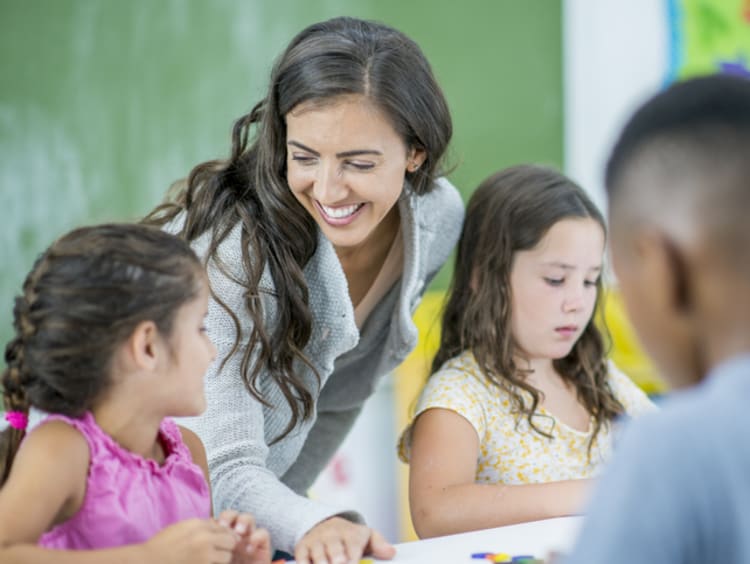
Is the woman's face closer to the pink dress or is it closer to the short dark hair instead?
the pink dress

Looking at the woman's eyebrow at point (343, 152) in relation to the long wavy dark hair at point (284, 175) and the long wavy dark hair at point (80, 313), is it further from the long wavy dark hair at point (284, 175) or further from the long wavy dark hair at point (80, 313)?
the long wavy dark hair at point (80, 313)

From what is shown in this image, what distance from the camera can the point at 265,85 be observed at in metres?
2.33

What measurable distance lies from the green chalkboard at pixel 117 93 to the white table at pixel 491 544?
4.41ft

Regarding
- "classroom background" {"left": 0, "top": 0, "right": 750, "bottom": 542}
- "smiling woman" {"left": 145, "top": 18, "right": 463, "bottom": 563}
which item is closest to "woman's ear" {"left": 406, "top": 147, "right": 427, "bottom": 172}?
"smiling woman" {"left": 145, "top": 18, "right": 463, "bottom": 563}

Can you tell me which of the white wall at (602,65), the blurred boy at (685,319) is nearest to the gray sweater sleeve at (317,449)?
the blurred boy at (685,319)

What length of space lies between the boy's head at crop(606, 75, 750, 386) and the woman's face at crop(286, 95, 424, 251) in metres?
0.75

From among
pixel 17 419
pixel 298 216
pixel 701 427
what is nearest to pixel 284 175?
pixel 298 216

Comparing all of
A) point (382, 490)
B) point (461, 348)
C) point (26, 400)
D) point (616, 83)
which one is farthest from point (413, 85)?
point (616, 83)

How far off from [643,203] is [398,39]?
90cm

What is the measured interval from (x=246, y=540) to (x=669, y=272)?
23.4 inches

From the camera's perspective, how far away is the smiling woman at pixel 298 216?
1.43 meters

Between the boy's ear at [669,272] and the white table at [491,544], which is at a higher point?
the boy's ear at [669,272]

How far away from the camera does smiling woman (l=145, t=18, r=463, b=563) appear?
4.68ft

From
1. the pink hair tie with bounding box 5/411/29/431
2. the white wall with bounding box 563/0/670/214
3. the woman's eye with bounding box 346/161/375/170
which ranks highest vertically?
the white wall with bounding box 563/0/670/214
